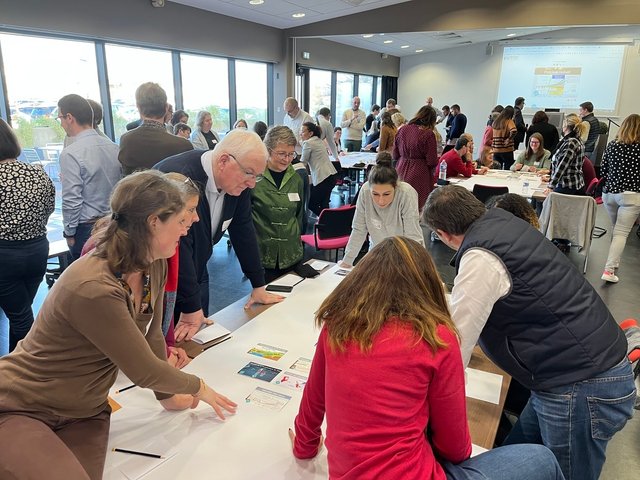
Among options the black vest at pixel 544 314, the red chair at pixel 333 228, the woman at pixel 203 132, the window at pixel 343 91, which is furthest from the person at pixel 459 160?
Answer: the window at pixel 343 91

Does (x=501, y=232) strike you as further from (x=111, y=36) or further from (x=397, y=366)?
(x=111, y=36)

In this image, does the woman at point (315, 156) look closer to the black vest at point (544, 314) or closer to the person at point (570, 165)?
the person at point (570, 165)

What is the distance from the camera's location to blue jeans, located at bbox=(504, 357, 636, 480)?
1.34 m

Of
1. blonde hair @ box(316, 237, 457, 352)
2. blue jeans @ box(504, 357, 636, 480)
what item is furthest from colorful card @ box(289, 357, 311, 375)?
blue jeans @ box(504, 357, 636, 480)

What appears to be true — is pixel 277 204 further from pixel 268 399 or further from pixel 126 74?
pixel 126 74

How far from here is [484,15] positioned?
6461 millimetres

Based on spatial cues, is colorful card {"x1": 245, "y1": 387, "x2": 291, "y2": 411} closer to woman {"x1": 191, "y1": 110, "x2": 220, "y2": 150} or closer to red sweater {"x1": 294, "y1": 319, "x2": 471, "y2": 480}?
red sweater {"x1": 294, "y1": 319, "x2": 471, "y2": 480}

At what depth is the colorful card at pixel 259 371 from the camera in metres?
1.46

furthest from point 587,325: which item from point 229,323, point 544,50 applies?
point 544,50

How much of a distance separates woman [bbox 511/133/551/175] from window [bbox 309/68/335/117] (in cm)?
541

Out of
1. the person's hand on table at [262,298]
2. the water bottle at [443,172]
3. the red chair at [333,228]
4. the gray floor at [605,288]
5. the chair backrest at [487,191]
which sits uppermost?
the water bottle at [443,172]

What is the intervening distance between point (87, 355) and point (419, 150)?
14.0 feet

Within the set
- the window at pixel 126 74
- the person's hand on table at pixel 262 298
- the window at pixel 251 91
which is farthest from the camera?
the window at pixel 251 91

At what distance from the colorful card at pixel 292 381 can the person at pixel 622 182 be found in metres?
3.82
